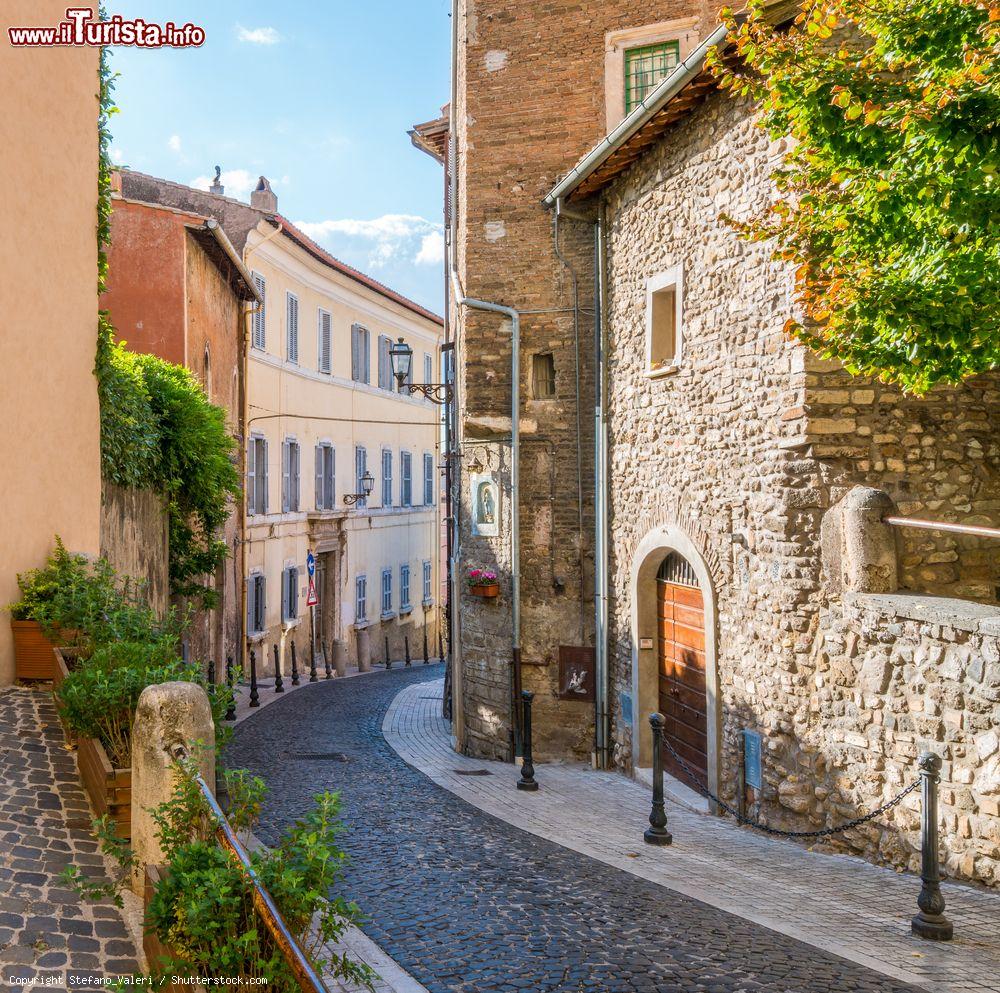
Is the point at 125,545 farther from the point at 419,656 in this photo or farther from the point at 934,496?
the point at 419,656

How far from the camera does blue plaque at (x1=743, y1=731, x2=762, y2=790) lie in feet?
29.4

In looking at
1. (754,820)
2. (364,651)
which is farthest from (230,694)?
(364,651)

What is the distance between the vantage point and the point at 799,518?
8.41 meters

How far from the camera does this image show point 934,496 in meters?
8.23

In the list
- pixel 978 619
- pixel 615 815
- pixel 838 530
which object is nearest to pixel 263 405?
pixel 615 815

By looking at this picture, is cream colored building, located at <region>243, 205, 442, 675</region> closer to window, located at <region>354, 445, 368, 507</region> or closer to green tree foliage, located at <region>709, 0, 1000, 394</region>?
window, located at <region>354, 445, 368, 507</region>

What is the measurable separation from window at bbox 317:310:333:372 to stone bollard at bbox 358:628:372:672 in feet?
24.9

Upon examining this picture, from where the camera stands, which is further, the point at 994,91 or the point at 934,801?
the point at 934,801

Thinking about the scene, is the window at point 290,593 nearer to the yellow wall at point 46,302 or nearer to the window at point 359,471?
the window at point 359,471

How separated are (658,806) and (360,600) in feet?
72.3

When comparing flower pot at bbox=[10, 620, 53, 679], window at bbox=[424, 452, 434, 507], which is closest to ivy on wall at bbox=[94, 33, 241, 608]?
flower pot at bbox=[10, 620, 53, 679]

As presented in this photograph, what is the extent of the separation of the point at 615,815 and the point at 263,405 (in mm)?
15898

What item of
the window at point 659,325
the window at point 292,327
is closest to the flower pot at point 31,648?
the window at point 659,325

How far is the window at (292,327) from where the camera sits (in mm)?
25297
